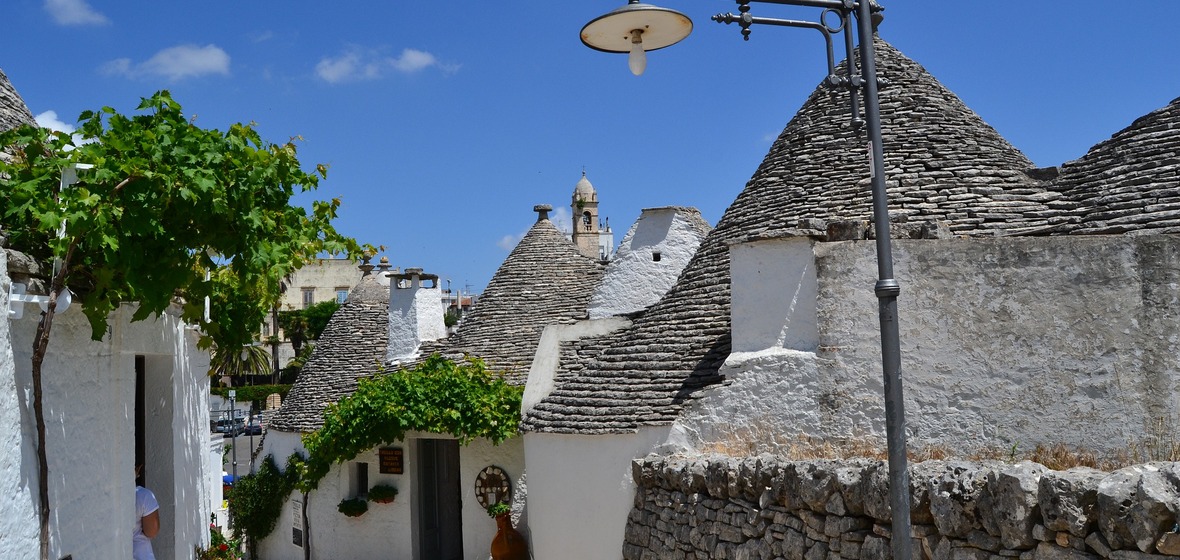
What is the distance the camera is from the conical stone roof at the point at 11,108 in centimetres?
740

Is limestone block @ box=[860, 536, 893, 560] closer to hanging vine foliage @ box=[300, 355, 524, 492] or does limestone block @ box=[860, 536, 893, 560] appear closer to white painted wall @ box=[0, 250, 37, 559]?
white painted wall @ box=[0, 250, 37, 559]

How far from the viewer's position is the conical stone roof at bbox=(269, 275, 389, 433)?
58.4 ft

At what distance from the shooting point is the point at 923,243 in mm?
8500

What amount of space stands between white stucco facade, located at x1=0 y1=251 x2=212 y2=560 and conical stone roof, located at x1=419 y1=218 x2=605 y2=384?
838cm

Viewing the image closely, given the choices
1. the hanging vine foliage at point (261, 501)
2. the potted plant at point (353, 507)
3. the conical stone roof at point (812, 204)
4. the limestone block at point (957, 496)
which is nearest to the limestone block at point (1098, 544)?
the limestone block at point (957, 496)

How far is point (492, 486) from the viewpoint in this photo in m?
15.2

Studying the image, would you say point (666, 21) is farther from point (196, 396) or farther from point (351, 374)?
point (351, 374)

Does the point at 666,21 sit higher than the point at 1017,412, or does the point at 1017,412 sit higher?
the point at 666,21

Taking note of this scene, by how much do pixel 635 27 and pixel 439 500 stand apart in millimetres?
12633

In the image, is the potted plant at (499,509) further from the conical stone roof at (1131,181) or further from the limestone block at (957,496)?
the limestone block at (957,496)

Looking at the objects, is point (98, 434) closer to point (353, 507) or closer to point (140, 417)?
point (140, 417)

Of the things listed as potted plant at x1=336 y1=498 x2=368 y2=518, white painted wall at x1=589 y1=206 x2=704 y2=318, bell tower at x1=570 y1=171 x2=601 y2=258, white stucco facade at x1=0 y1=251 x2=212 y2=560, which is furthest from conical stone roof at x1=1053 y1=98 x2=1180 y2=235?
bell tower at x1=570 y1=171 x2=601 y2=258

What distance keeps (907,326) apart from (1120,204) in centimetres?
249

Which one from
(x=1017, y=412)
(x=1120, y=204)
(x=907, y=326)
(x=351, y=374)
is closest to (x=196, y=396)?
(x=907, y=326)
